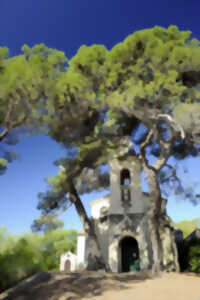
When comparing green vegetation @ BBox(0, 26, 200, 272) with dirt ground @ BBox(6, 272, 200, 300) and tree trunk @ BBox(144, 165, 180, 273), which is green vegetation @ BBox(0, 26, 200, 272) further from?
dirt ground @ BBox(6, 272, 200, 300)

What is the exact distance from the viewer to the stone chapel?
13727mm

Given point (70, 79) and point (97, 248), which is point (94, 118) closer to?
point (70, 79)

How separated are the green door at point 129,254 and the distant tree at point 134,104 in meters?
1.92

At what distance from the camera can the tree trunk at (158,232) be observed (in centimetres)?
1012

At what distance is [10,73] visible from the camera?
927 cm

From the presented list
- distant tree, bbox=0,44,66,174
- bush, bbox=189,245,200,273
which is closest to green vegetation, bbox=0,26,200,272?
distant tree, bbox=0,44,66,174

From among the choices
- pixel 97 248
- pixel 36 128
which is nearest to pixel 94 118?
pixel 36 128

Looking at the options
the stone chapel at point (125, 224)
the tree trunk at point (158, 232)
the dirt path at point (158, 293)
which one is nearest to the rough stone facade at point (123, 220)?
the stone chapel at point (125, 224)

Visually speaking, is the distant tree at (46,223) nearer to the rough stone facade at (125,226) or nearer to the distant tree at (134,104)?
the distant tree at (134,104)

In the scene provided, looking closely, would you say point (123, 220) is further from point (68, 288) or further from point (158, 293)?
point (158, 293)

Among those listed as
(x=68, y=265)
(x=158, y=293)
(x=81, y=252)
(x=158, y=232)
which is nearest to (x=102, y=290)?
(x=158, y=293)

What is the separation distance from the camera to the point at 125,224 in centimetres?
1446

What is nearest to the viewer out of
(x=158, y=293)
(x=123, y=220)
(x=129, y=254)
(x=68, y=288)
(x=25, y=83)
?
(x=158, y=293)

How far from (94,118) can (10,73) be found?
22.2 feet
